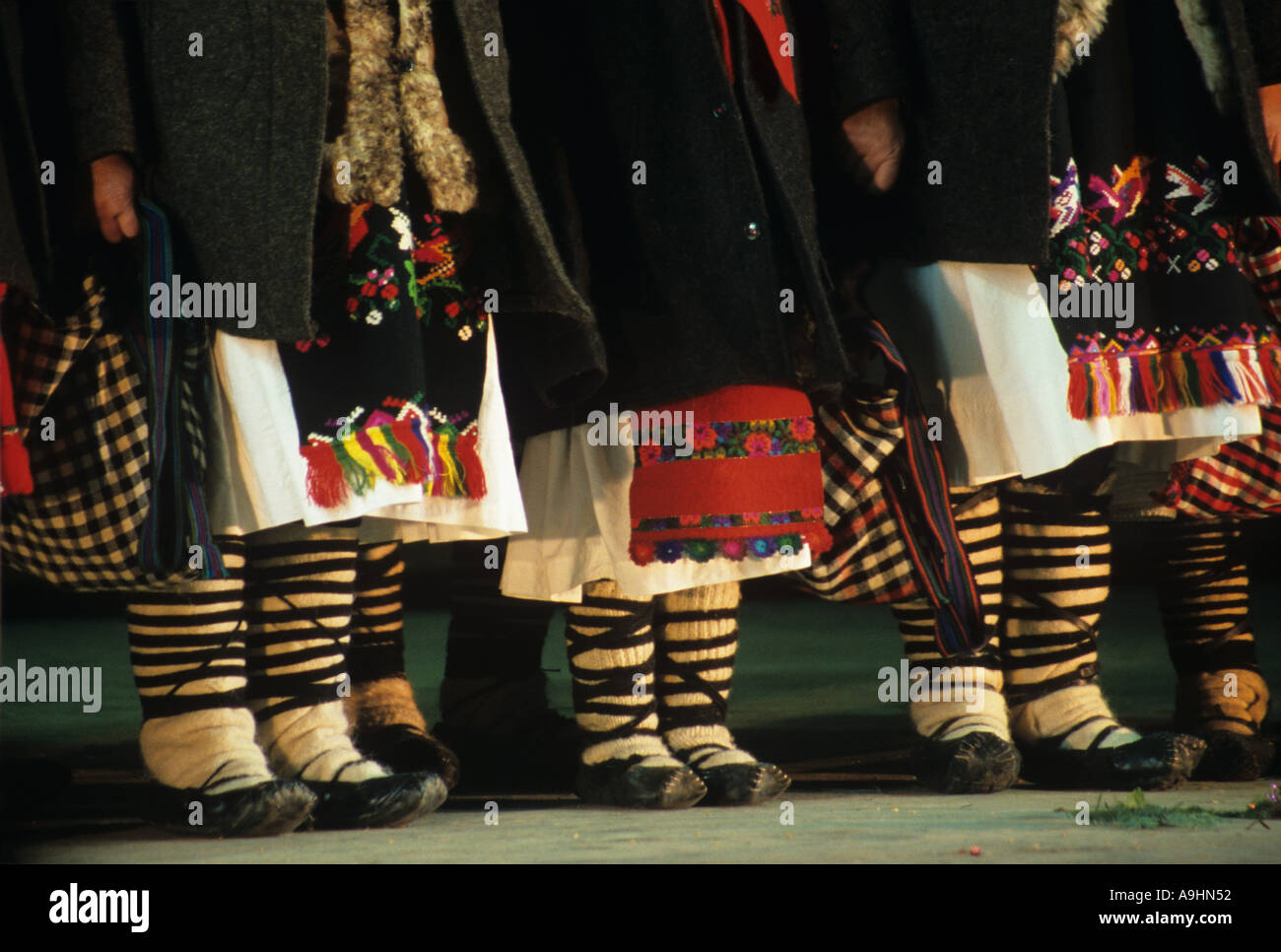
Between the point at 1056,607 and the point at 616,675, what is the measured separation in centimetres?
63

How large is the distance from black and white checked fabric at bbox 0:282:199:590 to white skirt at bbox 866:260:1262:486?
976mm

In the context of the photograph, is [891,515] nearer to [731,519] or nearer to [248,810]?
[731,519]

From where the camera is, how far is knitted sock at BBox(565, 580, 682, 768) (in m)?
1.75

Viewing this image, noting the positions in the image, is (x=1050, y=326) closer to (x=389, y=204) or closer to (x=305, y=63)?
(x=389, y=204)

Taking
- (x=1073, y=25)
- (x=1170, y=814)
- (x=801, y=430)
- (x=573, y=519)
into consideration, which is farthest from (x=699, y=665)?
(x=1073, y=25)

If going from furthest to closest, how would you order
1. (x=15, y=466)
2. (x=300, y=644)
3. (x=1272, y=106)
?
(x=1272, y=106)
(x=300, y=644)
(x=15, y=466)

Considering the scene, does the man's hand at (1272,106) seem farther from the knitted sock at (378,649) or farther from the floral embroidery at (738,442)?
the knitted sock at (378,649)

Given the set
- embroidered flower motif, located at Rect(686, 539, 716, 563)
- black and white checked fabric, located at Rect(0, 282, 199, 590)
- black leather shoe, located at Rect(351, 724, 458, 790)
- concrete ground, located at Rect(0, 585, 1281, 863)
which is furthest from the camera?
black leather shoe, located at Rect(351, 724, 458, 790)

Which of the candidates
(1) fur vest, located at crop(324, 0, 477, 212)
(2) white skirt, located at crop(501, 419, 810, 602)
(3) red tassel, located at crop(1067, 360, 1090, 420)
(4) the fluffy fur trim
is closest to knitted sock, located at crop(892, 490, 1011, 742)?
(3) red tassel, located at crop(1067, 360, 1090, 420)

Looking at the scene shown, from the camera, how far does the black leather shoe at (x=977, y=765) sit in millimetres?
1751

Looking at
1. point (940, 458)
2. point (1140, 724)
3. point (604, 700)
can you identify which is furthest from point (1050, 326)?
point (1140, 724)

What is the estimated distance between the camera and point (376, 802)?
157cm

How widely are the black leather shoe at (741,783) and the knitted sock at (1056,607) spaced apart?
0.43m

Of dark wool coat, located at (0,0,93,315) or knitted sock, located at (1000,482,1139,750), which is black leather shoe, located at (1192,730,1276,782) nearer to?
knitted sock, located at (1000,482,1139,750)
